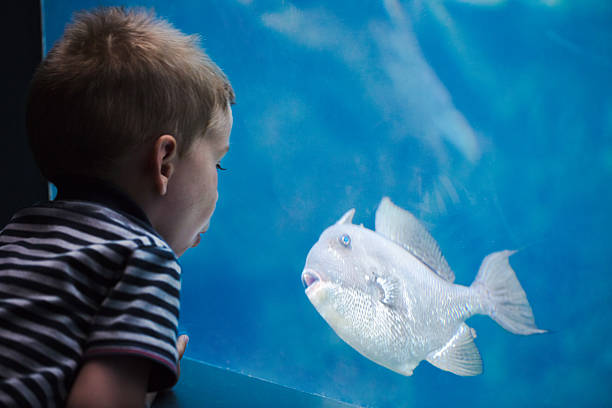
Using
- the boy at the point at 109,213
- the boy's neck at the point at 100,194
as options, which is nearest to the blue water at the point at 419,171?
the boy at the point at 109,213

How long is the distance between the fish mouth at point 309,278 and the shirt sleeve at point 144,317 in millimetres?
480

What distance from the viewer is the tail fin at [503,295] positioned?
29.8 inches

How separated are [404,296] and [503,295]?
0.53 ft

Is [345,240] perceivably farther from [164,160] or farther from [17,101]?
[17,101]

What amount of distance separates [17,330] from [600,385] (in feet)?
2.41

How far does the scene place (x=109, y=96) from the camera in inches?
21.1

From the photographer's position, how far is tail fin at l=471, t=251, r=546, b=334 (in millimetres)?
757

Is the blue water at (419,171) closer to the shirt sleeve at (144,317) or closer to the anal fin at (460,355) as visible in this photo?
the anal fin at (460,355)

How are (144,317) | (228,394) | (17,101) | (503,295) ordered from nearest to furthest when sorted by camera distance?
(144,317), (503,295), (228,394), (17,101)

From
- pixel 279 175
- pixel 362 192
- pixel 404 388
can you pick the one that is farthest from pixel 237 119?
pixel 404 388

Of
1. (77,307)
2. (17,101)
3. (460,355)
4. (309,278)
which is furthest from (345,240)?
(17,101)

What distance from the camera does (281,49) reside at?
1.06 m

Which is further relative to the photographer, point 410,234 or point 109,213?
point 410,234

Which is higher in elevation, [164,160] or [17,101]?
[17,101]
